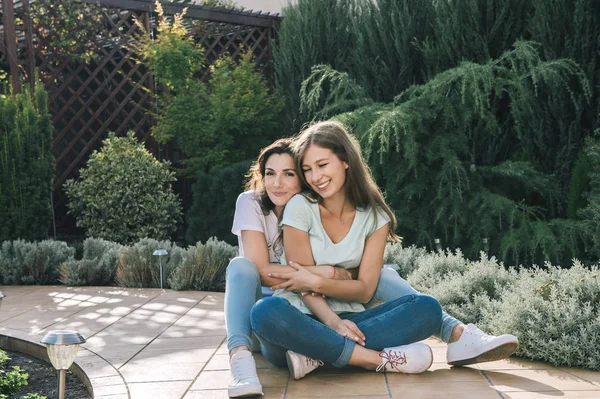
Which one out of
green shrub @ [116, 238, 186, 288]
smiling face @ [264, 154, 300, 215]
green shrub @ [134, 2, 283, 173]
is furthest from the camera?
green shrub @ [134, 2, 283, 173]

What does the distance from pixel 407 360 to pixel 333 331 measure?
0.33 m

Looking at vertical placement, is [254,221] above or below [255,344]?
above

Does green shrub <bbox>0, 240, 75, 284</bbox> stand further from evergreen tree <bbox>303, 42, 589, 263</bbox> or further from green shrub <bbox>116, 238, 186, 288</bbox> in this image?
evergreen tree <bbox>303, 42, 589, 263</bbox>

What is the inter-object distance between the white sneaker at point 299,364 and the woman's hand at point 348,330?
16 centimetres

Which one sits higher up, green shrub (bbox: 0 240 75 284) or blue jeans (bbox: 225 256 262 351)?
Result: blue jeans (bbox: 225 256 262 351)

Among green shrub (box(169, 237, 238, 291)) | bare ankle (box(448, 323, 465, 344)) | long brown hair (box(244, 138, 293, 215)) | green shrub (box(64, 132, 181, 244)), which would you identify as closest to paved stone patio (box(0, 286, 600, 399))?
bare ankle (box(448, 323, 465, 344))

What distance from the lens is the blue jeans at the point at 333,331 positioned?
2725 millimetres

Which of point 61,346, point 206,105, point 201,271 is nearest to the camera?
point 61,346

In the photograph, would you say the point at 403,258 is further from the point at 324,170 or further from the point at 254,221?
the point at 324,170

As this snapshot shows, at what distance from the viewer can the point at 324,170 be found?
295 centimetres

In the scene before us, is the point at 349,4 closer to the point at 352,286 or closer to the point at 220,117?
the point at 220,117

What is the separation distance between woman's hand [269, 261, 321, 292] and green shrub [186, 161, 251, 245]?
4.86 meters

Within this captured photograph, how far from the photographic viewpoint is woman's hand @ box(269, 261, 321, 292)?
2.84 m

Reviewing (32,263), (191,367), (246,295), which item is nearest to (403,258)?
(191,367)
